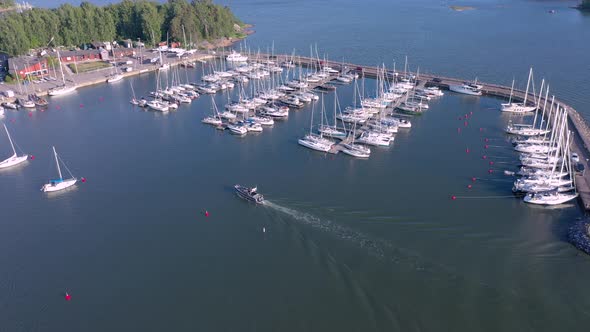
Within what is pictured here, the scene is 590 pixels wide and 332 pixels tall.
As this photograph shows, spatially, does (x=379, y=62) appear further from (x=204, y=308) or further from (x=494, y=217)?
(x=204, y=308)

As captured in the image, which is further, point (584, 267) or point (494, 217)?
point (494, 217)

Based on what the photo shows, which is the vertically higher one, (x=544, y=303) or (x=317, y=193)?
(x=317, y=193)

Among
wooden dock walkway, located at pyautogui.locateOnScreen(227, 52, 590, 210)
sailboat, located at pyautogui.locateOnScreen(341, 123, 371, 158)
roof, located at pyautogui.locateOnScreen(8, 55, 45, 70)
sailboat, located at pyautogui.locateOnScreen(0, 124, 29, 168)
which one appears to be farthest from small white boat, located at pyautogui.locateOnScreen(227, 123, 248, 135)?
roof, located at pyautogui.locateOnScreen(8, 55, 45, 70)

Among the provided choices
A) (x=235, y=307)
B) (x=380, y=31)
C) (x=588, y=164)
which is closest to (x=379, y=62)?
(x=380, y=31)

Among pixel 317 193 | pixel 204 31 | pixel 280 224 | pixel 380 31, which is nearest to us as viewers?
pixel 280 224

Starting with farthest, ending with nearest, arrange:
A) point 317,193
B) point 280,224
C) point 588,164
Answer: point 588,164 < point 317,193 < point 280,224

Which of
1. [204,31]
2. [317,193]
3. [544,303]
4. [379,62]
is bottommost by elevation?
[544,303]

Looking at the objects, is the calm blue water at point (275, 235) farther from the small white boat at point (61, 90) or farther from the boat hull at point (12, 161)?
the small white boat at point (61, 90)
